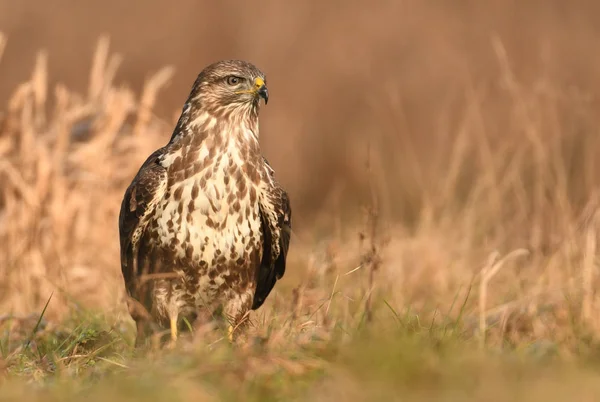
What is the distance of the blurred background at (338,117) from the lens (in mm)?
8508

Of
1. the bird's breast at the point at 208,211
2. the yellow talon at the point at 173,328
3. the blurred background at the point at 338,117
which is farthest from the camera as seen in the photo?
the blurred background at the point at 338,117

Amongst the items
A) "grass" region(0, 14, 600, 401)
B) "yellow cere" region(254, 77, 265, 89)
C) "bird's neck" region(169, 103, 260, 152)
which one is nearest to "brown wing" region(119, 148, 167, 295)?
"bird's neck" region(169, 103, 260, 152)

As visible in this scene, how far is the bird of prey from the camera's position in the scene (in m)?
5.88

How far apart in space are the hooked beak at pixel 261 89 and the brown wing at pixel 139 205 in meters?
0.62

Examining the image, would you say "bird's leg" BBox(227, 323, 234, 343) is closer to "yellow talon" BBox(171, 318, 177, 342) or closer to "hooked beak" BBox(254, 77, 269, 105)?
"yellow talon" BBox(171, 318, 177, 342)

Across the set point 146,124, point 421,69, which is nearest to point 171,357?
point 146,124

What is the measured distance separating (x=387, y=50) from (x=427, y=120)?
4.02 ft

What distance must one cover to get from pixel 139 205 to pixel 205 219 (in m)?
0.37

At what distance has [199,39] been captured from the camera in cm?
1555

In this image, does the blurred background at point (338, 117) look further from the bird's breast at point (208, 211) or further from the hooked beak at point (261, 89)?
the bird's breast at point (208, 211)

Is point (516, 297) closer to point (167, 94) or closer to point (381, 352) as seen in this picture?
point (381, 352)

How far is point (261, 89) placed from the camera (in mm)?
6375

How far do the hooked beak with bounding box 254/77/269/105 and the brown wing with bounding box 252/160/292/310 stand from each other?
403 mm

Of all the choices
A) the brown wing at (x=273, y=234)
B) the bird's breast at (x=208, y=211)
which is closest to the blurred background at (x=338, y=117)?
the brown wing at (x=273, y=234)
